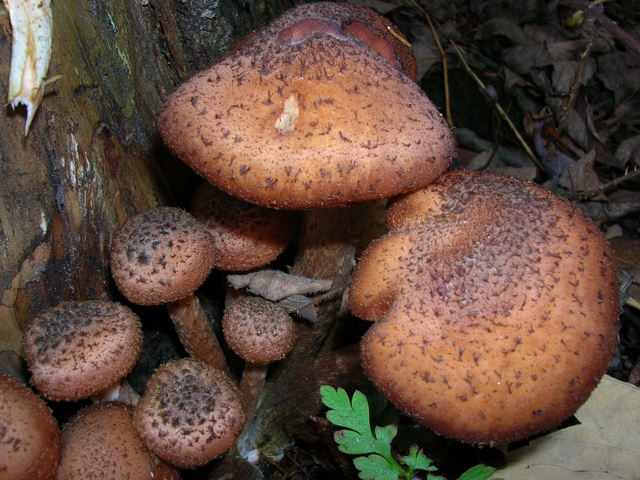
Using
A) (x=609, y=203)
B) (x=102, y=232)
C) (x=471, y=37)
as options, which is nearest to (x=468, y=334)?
(x=102, y=232)

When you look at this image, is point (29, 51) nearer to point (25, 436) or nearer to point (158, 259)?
point (158, 259)

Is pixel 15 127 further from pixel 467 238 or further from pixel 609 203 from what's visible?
pixel 609 203

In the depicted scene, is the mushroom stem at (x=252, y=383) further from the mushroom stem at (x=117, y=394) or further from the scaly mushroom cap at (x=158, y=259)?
the scaly mushroom cap at (x=158, y=259)

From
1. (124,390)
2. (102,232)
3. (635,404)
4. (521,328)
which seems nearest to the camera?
(521,328)

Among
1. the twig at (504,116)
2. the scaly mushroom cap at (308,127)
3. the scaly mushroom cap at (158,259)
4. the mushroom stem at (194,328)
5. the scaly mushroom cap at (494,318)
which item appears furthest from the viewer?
the twig at (504,116)

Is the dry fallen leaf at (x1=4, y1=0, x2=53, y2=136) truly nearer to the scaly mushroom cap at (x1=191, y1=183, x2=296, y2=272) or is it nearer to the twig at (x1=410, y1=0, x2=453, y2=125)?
the scaly mushroom cap at (x1=191, y1=183, x2=296, y2=272)

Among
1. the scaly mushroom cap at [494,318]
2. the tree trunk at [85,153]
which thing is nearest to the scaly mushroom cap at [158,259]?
the tree trunk at [85,153]
